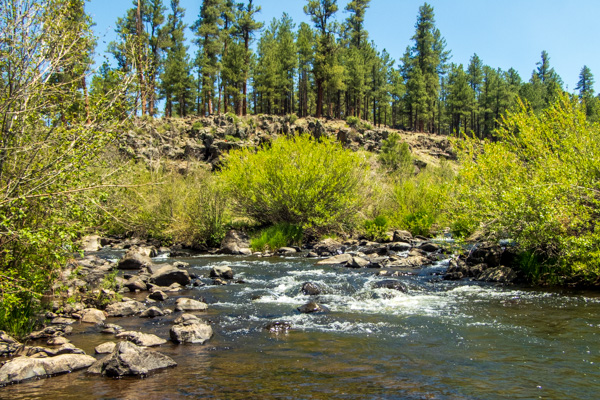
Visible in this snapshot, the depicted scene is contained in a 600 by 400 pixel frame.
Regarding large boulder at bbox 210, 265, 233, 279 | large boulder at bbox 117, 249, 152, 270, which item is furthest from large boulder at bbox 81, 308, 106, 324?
large boulder at bbox 117, 249, 152, 270

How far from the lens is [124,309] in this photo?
9.88 m

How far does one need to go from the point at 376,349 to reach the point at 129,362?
391 cm

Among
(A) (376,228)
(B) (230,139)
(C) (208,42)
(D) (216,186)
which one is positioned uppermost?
(C) (208,42)

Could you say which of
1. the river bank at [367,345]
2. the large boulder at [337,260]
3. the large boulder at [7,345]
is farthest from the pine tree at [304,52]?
the large boulder at [7,345]

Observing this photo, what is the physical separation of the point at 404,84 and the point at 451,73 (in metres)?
12.9

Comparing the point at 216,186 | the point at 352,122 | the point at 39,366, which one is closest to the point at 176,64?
the point at 352,122

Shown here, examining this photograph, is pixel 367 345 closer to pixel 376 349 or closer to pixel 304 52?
pixel 376 349

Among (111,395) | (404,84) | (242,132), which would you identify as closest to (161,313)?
(111,395)

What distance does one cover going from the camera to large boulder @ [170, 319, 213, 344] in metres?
7.96

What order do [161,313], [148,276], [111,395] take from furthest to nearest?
1. [148,276]
2. [161,313]
3. [111,395]

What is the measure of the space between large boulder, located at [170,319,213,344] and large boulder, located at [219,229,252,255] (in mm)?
11953

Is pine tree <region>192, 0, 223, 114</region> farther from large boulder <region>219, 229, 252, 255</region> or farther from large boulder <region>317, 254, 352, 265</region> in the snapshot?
large boulder <region>317, 254, 352, 265</region>

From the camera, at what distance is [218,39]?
195 feet

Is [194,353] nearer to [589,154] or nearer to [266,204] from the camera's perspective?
[589,154]
